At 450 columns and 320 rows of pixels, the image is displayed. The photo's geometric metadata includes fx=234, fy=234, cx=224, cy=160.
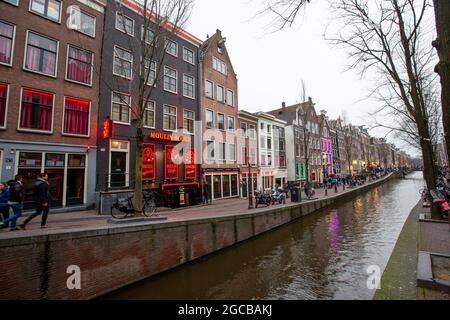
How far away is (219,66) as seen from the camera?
25.3 meters

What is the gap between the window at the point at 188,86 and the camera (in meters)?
20.9

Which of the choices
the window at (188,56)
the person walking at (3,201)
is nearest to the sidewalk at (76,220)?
the person walking at (3,201)

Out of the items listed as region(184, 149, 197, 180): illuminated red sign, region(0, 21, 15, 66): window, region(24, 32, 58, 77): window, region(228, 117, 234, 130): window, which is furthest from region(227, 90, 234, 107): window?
region(0, 21, 15, 66): window

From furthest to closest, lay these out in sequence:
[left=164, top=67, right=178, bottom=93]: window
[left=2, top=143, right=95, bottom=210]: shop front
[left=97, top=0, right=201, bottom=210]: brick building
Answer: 1. [left=164, top=67, right=178, bottom=93]: window
2. [left=97, top=0, right=201, bottom=210]: brick building
3. [left=2, top=143, right=95, bottom=210]: shop front

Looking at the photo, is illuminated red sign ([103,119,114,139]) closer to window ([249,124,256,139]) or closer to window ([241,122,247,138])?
window ([241,122,247,138])

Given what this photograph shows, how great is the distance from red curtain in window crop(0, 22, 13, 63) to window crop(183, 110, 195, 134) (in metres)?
11.5

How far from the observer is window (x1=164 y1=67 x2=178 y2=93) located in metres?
19.1

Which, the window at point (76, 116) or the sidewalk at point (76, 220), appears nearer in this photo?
the sidewalk at point (76, 220)

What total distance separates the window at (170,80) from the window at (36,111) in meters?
8.35

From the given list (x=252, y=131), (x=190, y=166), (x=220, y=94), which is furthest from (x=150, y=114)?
(x=252, y=131)

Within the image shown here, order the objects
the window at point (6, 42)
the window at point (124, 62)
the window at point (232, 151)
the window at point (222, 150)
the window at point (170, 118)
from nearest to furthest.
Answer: the window at point (6, 42), the window at point (124, 62), the window at point (170, 118), the window at point (222, 150), the window at point (232, 151)

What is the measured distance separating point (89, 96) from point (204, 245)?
11.5 meters

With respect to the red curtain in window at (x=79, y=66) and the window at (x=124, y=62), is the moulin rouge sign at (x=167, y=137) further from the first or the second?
the red curtain in window at (x=79, y=66)
